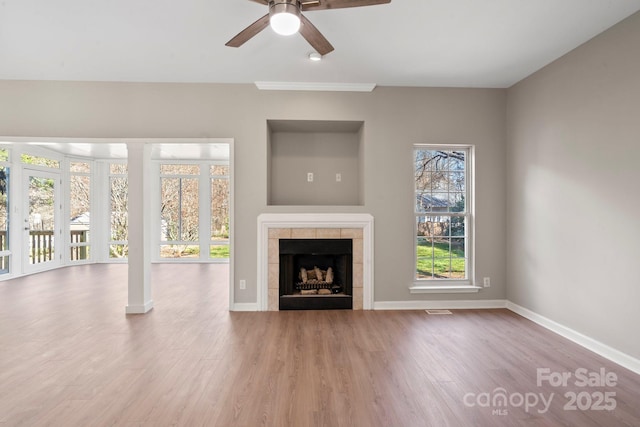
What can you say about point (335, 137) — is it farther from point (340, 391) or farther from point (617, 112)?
point (340, 391)

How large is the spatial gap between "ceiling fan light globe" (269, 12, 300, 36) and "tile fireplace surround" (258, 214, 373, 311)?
7.34 ft

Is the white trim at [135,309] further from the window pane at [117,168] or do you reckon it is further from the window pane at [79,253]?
the window pane at [117,168]

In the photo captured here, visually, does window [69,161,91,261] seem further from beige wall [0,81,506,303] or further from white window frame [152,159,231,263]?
beige wall [0,81,506,303]

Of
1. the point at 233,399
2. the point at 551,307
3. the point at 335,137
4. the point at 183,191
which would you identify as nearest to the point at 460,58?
the point at 335,137

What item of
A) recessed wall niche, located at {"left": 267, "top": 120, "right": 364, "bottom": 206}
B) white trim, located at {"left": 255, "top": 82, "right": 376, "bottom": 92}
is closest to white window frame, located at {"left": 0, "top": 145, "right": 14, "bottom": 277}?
recessed wall niche, located at {"left": 267, "top": 120, "right": 364, "bottom": 206}

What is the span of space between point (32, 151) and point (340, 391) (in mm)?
7395

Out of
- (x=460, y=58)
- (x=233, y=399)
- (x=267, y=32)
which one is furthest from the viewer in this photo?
(x=460, y=58)

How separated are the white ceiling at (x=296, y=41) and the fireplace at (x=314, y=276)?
206 cm

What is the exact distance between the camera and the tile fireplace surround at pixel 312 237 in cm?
389

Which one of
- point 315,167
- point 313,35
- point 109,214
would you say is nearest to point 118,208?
point 109,214

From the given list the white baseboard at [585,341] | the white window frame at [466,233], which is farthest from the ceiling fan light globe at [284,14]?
the white baseboard at [585,341]

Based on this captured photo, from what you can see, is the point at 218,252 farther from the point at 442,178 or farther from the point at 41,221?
the point at 442,178

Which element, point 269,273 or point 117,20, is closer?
point 117,20

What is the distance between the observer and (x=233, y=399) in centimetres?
203
